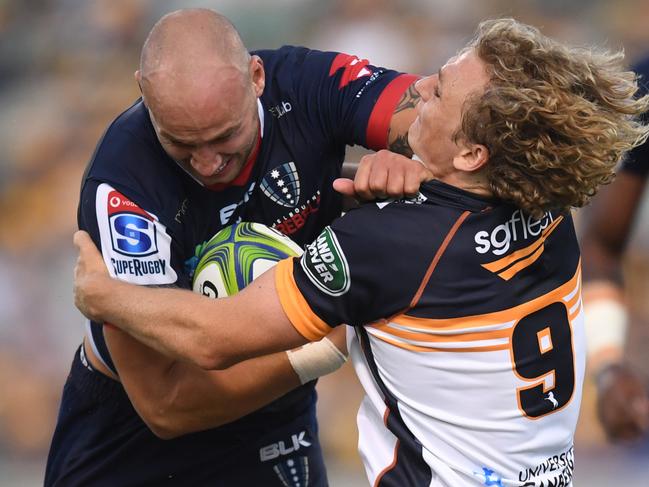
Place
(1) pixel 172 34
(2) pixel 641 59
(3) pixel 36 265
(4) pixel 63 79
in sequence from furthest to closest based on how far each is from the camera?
(4) pixel 63 79 < (3) pixel 36 265 < (2) pixel 641 59 < (1) pixel 172 34

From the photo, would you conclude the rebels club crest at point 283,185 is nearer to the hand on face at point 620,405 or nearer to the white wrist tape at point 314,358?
the white wrist tape at point 314,358

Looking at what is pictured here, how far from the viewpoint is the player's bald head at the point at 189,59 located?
2.80m

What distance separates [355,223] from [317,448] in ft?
5.23

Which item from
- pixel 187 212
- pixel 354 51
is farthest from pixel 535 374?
pixel 354 51

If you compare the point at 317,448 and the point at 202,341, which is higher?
the point at 202,341

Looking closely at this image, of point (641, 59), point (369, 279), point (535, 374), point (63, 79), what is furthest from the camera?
point (63, 79)

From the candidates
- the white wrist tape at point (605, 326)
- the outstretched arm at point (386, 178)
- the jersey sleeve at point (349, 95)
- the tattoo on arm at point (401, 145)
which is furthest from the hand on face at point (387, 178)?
the white wrist tape at point (605, 326)

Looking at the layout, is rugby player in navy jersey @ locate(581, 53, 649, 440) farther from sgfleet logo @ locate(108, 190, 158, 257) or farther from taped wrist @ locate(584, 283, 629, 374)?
sgfleet logo @ locate(108, 190, 158, 257)

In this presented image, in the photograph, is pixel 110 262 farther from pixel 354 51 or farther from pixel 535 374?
pixel 354 51

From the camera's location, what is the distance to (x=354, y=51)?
6.99 m

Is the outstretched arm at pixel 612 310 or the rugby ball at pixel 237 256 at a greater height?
the rugby ball at pixel 237 256

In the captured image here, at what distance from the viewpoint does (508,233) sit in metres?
2.55

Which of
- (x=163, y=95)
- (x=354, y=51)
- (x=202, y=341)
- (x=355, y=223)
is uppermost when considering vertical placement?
(x=163, y=95)

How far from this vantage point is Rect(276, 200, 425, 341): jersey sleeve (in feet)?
8.07
